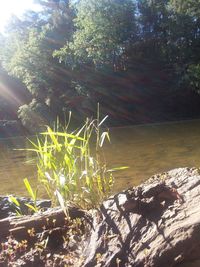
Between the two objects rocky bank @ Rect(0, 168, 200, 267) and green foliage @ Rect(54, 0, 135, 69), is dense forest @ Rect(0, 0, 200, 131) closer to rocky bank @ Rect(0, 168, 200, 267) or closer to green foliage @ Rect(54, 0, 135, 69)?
green foliage @ Rect(54, 0, 135, 69)

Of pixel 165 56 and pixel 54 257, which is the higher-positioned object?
pixel 165 56

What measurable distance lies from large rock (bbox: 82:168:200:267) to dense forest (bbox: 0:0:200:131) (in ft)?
83.2

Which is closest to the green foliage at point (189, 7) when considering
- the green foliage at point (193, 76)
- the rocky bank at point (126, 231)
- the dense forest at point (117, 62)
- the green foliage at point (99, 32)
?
the dense forest at point (117, 62)

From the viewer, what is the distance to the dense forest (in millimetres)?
29172

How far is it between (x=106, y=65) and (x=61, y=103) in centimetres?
495

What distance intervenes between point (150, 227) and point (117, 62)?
3028cm

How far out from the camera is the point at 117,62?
31.8 m

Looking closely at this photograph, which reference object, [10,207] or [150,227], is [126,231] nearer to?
[150,227]

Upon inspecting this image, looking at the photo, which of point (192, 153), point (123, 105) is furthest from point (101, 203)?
point (123, 105)

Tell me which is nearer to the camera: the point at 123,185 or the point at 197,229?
the point at 197,229

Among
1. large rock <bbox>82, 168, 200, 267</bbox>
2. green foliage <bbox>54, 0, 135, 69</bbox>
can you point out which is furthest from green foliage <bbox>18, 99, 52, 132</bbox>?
large rock <bbox>82, 168, 200, 267</bbox>

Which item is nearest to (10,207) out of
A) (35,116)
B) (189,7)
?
(35,116)

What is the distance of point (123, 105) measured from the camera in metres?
29.3

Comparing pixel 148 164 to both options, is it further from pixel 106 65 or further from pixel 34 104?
pixel 34 104
